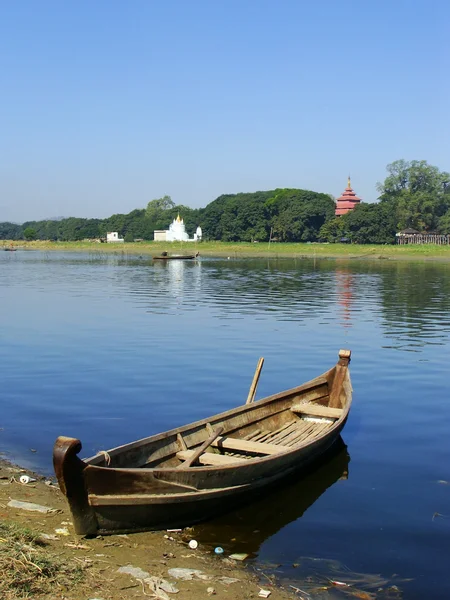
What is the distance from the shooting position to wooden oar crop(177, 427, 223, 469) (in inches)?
311

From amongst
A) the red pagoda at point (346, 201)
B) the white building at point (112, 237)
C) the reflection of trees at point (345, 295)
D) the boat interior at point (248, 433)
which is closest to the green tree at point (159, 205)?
the white building at point (112, 237)

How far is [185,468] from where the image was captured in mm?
7434

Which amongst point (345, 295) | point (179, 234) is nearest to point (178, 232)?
point (179, 234)

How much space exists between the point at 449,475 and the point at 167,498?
4.75 meters

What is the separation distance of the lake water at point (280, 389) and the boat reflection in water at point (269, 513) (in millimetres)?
26

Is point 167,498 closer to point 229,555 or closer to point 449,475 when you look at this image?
point 229,555

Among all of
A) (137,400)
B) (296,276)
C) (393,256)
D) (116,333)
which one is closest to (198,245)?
(393,256)

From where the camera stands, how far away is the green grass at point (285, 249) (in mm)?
87500

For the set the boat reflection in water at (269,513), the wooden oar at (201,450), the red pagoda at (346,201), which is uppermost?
the red pagoda at (346,201)

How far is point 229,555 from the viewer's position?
724 centimetres

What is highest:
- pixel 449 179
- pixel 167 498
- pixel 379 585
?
pixel 449 179

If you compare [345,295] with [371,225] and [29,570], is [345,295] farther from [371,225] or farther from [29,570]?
[371,225]

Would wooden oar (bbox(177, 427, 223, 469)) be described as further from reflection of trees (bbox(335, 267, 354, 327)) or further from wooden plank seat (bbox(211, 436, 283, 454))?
reflection of trees (bbox(335, 267, 354, 327))

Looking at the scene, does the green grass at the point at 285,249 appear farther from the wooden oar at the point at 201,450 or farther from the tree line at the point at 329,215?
the wooden oar at the point at 201,450
